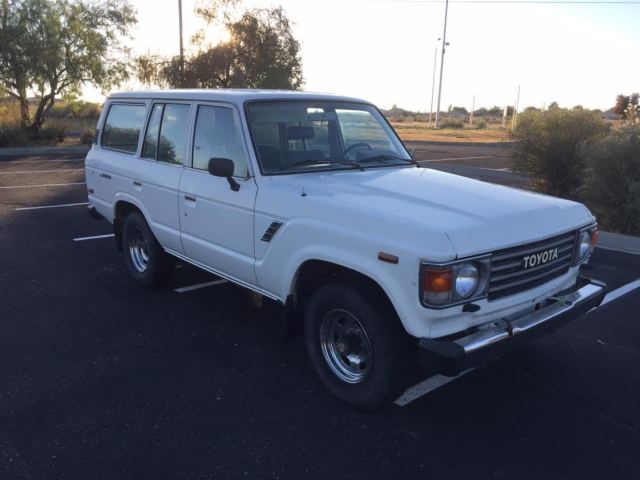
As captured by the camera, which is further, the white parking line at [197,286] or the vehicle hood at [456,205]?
the white parking line at [197,286]

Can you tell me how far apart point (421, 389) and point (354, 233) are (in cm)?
136

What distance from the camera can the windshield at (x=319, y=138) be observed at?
4418mm

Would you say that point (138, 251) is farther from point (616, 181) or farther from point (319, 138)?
point (616, 181)

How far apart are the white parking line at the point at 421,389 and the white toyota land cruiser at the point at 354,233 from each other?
0.41m

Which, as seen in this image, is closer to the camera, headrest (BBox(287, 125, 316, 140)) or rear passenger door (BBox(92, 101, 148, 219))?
headrest (BBox(287, 125, 316, 140))

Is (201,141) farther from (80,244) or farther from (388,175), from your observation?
(80,244)

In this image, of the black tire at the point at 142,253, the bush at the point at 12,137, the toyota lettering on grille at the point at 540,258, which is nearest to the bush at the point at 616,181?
the toyota lettering on grille at the point at 540,258

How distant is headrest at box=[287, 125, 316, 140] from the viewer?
4578mm

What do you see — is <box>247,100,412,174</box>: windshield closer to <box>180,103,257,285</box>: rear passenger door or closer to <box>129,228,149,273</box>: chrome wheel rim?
<box>180,103,257,285</box>: rear passenger door

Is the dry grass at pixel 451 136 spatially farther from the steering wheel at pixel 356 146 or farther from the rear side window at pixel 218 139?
the rear side window at pixel 218 139

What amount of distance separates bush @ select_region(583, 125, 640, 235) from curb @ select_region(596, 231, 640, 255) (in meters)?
0.51

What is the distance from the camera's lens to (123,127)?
20.1 ft

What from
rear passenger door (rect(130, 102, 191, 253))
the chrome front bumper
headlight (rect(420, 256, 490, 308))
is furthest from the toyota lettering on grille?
rear passenger door (rect(130, 102, 191, 253))

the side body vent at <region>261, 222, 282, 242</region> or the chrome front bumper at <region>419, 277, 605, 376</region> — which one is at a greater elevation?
the side body vent at <region>261, 222, 282, 242</region>
